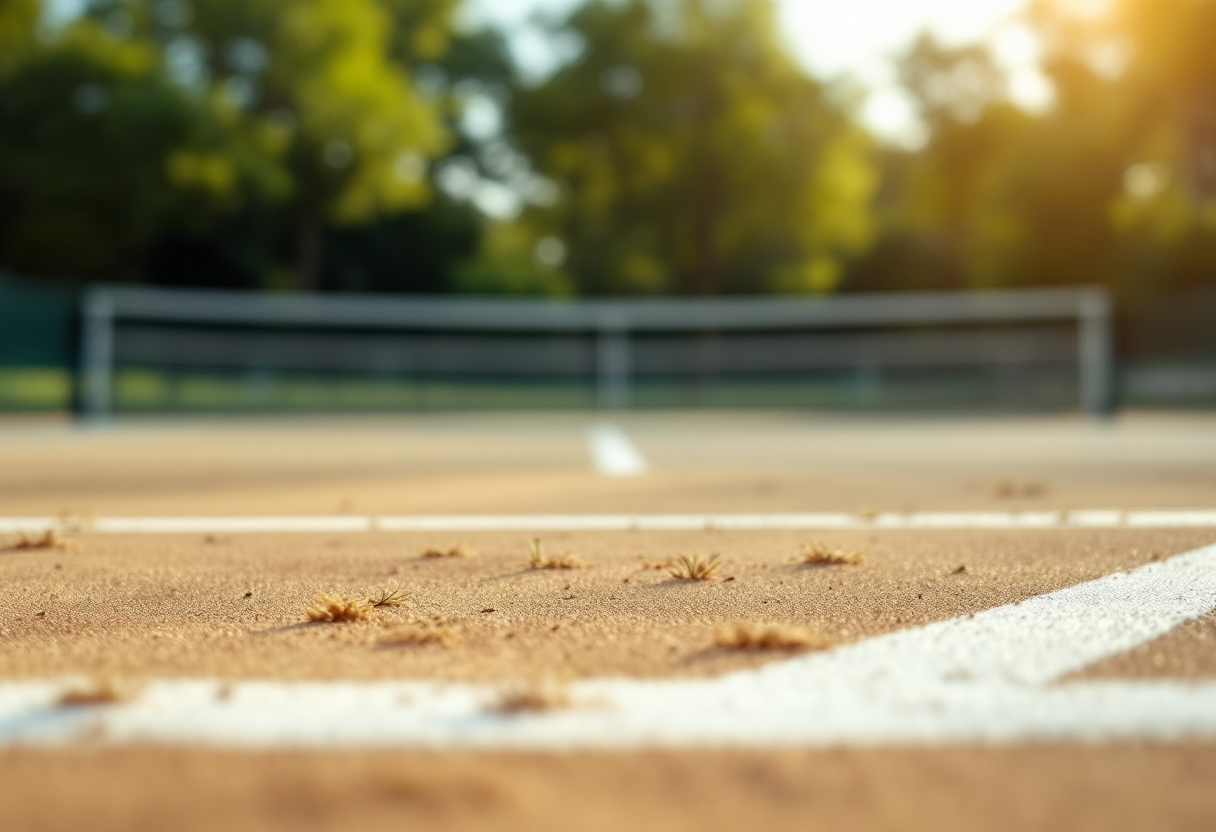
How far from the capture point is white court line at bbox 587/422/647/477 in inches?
293

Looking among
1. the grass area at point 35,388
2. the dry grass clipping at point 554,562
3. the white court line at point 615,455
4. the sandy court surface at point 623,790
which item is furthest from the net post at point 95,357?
the sandy court surface at point 623,790

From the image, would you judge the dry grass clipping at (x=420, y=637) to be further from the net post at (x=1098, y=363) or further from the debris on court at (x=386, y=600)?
the net post at (x=1098, y=363)

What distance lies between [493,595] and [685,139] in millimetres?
29122

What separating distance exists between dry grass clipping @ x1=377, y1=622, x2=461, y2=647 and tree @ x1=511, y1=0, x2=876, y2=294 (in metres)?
28.3

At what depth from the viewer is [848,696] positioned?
69.1 inches

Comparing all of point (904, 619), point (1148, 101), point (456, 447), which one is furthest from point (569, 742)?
point (1148, 101)

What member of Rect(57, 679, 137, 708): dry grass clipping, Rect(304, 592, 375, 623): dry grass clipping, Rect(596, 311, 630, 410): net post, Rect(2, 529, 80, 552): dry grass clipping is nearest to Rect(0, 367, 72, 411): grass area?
Rect(596, 311, 630, 410): net post

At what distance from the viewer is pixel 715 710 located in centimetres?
168

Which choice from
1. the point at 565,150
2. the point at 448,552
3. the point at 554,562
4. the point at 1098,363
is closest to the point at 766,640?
the point at 554,562

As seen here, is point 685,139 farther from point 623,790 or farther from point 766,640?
point 623,790

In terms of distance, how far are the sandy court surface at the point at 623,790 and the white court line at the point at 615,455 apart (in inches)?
219

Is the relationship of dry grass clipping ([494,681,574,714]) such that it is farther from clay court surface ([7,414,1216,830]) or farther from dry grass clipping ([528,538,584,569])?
dry grass clipping ([528,538,584,569])

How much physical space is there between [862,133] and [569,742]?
32421 mm

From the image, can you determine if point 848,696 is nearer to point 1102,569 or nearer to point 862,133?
point 1102,569
